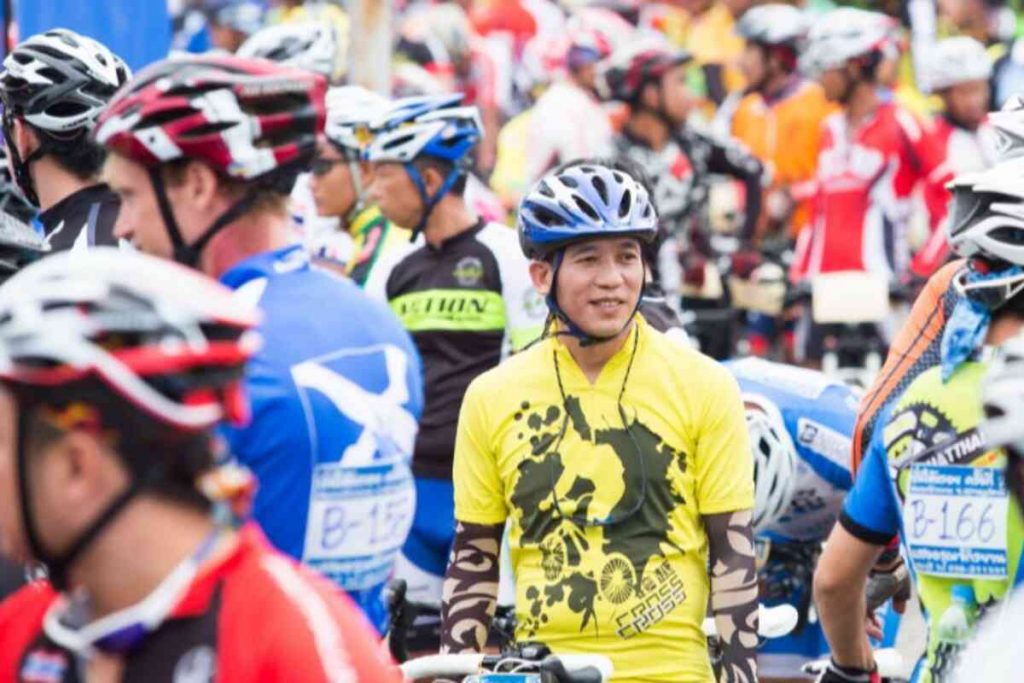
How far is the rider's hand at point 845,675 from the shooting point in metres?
6.16

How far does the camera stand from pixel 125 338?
10.3 ft

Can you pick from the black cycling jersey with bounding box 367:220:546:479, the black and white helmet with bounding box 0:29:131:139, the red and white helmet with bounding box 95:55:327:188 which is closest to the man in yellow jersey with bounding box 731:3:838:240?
the black cycling jersey with bounding box 367:220:546:479

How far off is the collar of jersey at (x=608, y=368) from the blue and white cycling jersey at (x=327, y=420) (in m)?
1.35

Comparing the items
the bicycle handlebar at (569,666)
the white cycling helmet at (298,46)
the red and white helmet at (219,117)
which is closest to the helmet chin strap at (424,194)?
the white cycling helmet at (298,46)

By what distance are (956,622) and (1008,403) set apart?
1772 millimetres

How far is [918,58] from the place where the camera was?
21.5 m

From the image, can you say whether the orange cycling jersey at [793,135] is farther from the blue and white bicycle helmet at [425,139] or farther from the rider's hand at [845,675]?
the rider's hand at [845,675]

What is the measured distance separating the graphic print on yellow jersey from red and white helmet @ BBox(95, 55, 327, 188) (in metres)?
1.65

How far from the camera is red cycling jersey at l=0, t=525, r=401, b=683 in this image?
10.3 ft

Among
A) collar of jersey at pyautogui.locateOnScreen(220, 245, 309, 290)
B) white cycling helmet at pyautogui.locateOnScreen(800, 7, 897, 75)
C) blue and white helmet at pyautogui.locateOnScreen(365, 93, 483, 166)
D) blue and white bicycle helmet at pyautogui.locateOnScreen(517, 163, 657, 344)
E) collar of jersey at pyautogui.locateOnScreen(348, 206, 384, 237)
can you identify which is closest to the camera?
collar of jersey at pyautogui.locateOnScreen(220, 245, 309, 290)

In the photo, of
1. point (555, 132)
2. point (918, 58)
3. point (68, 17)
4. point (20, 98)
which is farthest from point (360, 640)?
point (918, 58)

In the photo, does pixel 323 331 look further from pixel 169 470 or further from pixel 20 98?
pixel 20 98

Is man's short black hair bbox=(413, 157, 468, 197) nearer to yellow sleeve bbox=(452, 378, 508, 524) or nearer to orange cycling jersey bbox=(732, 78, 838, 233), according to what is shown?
yellow sleeve bbox=(452, 378, 508, 524)

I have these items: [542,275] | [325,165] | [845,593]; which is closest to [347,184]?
[325,165]
